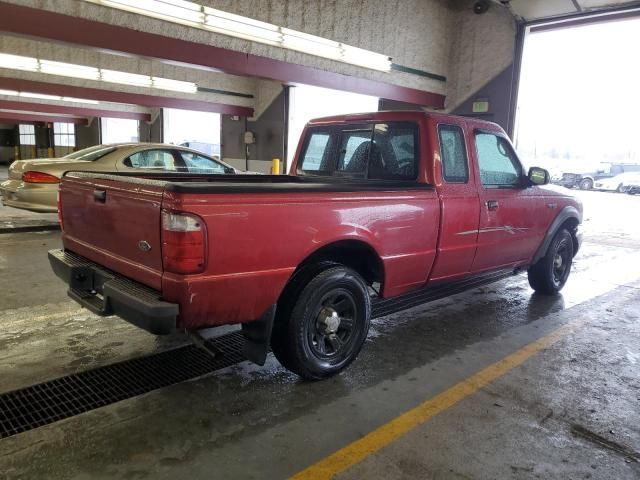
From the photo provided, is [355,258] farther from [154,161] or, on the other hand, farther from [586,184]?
[586,184]

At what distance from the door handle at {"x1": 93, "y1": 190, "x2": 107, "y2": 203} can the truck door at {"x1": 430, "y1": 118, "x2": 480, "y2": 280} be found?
7.93ft

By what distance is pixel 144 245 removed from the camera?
263 centimetres

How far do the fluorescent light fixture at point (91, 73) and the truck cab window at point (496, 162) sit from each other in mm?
13436

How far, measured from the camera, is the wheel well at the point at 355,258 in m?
3.19

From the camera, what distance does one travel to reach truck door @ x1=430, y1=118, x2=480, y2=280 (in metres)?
3.84

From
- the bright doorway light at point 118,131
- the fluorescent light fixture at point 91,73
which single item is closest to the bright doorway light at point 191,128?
the bright doorway light at point 118,131

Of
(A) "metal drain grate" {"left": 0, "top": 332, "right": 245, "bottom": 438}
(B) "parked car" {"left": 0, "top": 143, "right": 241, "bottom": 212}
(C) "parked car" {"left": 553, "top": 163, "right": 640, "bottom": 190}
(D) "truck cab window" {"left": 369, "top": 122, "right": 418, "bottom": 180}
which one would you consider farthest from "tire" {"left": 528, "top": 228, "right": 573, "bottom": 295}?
(C) "parked car" {"left": 553, "top": 163, "right": 640, "bottom": 190}

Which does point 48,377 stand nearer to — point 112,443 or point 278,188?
point 112,443

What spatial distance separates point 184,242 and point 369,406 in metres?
1.53

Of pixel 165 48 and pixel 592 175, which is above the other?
pixel 165 48

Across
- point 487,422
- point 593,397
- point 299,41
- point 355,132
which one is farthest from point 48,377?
point 299,41

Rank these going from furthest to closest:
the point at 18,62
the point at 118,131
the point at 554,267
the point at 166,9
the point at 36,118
→ 1. the point at 118,131
2. the point at 36,118
3. the point at 18,62
4. the point at 166,9
5. the point at 554,267

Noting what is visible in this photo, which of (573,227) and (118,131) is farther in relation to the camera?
(118,131)

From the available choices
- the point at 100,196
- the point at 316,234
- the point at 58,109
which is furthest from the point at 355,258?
the point at 58,109
